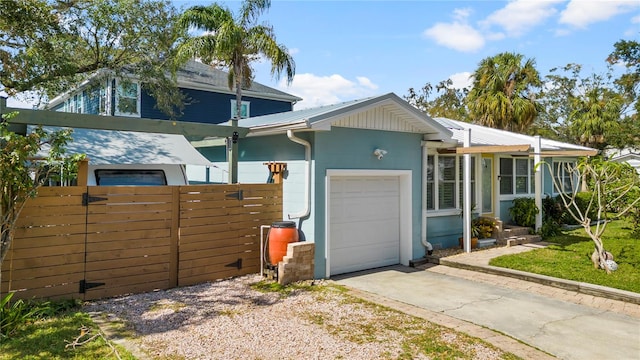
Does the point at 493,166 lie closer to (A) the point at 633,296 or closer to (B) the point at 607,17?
(A) the point at 633,296

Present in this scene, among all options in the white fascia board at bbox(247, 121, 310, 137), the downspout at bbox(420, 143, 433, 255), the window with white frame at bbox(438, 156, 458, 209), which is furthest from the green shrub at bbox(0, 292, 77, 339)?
the window with white frame at bbox(438, 156, 458, 209)

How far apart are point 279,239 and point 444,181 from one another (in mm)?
5281

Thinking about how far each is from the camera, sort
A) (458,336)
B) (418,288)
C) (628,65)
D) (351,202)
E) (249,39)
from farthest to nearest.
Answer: (628,65), (249,39), (351,202), (418,288), (458,336)

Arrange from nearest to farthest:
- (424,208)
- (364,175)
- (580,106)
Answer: (364,175) < (424,208) < (580,106)

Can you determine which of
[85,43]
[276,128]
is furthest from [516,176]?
[85,43]

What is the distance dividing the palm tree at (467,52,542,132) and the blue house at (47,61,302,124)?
9.86 metres

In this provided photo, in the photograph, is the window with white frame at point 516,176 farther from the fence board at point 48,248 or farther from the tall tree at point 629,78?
the tall tree at point 629,78

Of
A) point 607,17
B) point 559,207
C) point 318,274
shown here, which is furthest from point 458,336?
point 607,17

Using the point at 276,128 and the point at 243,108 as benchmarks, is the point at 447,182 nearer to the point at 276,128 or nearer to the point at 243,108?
the point at 276,128

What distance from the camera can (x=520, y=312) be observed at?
5930 mm

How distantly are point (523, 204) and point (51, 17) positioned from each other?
572 inches

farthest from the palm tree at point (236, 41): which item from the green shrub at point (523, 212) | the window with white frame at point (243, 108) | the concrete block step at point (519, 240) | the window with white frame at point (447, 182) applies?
the concrete block step at point (519, 240)

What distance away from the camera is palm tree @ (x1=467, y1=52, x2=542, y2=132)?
2081 cm

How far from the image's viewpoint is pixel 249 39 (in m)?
15.3
